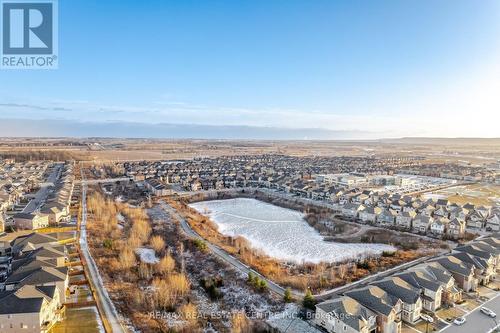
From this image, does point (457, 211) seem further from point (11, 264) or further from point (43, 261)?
point (11, 264)

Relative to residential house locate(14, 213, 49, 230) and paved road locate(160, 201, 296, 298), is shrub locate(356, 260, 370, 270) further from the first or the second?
residential house locate(14, 213, 49, 230)

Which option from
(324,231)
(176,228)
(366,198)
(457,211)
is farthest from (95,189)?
(457,211)

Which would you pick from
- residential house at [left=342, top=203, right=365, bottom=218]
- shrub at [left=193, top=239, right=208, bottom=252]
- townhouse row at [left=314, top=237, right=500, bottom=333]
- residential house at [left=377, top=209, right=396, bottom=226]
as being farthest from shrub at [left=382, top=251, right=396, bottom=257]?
shrub at [left=193, top=239, right=208, bottom=252]

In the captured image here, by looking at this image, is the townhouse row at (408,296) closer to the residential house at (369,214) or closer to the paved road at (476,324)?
A: the paved road at (476,324)

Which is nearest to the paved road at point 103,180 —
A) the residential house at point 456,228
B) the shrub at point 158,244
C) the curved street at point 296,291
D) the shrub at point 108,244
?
the curved street at point 296,291

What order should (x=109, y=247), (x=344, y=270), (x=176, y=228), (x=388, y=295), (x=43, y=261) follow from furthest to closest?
(x=176, y=228), (x=109, y=247), (x=344, y=270), (x=43, y=261), (x=388, y=295)

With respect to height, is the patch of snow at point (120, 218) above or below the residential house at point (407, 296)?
below
